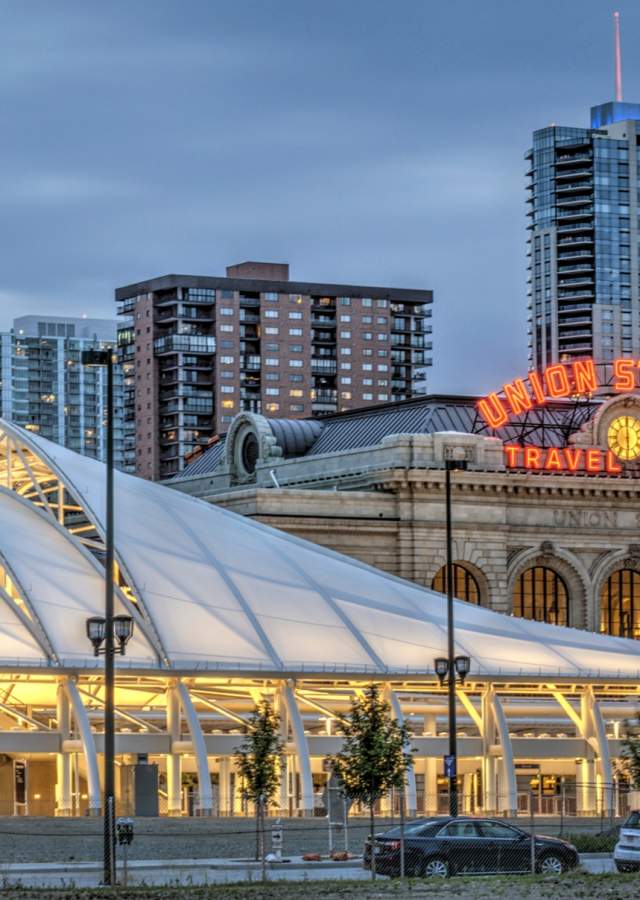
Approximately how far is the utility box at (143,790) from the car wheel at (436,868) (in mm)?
24173

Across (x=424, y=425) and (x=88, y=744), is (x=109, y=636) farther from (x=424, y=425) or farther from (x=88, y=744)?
(x=424, y=425)

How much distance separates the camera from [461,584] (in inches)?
5256

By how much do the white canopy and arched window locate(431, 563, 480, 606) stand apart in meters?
33.0

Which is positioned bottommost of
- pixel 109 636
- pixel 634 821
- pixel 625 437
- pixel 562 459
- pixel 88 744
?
pixel 634 821

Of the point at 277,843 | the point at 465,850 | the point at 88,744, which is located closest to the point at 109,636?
the point at 277,843

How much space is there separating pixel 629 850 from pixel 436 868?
186 inches

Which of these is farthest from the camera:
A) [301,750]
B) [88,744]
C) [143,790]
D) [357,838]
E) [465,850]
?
[301,750]

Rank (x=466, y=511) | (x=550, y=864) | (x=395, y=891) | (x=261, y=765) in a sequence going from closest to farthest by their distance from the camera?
(x=395, y=891) → (x=550, y=864) → (x=261, y=765) → (x=466, y=511)

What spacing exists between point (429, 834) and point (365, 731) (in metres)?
10.1

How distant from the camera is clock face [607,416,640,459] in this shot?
141000mm

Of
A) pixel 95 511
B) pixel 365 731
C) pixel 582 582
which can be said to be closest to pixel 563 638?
pixel 95 511

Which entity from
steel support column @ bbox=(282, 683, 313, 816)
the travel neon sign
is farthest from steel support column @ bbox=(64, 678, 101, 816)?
the travel neon sign

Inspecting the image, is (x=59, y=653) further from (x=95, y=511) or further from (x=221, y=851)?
(x=221, y=851)

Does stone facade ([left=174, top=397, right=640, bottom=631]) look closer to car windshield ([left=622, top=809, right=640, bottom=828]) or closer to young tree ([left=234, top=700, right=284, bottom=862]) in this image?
young tree ([left=234, top=700, right=284, bottom=862])
